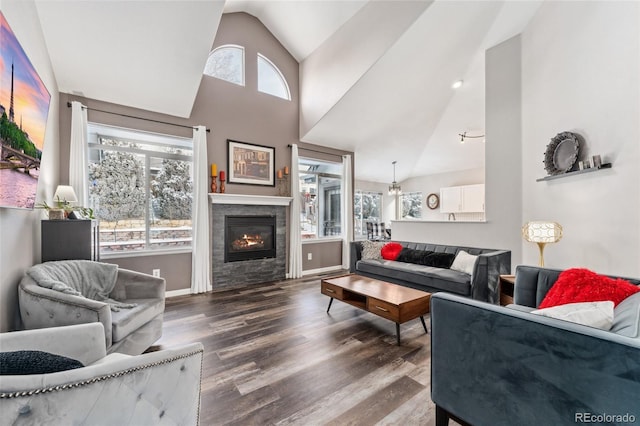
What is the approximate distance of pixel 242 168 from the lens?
14.9ft

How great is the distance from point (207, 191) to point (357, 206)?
4.95 m

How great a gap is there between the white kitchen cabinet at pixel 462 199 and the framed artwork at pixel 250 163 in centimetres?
526

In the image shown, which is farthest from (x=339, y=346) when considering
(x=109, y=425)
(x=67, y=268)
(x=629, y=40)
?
(x=629, y=40)

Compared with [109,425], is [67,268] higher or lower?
higher

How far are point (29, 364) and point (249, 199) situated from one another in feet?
12.5

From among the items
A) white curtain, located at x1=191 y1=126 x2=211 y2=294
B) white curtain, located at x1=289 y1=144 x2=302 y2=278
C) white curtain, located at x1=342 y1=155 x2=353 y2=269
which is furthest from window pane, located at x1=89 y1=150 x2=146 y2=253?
white curtain, located at x1=342 y1=155 x2=353 y2=269

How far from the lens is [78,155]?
10.7ft

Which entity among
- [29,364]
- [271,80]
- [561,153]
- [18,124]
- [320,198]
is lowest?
[29,364]

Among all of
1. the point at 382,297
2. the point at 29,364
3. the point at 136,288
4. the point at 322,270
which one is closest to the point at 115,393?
the point at 29,364

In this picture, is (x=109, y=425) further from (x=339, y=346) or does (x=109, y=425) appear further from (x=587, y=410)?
(x=339, y=346)

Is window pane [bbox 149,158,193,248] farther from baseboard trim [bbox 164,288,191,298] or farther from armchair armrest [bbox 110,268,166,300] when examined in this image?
armchair armrest [bbox 110,268,166,300]

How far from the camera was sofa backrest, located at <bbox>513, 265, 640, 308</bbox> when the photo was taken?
2.15 m

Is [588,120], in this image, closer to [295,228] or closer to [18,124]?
[295,228]

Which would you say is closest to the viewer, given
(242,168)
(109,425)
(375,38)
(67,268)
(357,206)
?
(109,425)
